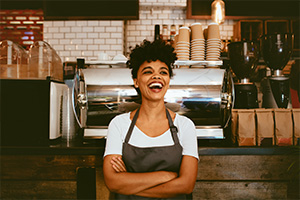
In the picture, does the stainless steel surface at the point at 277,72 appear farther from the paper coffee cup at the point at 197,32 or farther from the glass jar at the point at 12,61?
the glass jar at the point at 12,61

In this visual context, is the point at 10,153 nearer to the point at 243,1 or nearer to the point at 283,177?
the point at 283,177

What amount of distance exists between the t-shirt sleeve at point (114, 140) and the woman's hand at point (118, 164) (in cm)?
3

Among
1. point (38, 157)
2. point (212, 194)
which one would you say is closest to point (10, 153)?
point (38, 157)

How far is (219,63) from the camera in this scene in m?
1.67

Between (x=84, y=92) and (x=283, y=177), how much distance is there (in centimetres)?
149

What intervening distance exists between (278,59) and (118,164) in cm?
146

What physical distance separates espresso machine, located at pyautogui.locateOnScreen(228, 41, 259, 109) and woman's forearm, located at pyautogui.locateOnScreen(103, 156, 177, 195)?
0.93 metres

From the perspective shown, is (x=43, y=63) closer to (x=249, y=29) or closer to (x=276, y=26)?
(x=249, y=29)

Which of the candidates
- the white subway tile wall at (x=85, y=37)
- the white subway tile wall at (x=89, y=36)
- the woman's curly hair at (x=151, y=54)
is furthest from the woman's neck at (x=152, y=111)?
the white subway tile wall at (x=85, y=37)

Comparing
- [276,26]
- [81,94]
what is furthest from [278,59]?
[276,26]

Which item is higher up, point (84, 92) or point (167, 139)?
point (84, 92)

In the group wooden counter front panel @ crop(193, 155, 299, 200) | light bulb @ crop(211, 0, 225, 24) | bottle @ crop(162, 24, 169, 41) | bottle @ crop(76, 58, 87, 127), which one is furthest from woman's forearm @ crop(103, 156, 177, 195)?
bottle @ crop(162, 24, 169, 41)

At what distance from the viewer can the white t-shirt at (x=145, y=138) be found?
1209 mm

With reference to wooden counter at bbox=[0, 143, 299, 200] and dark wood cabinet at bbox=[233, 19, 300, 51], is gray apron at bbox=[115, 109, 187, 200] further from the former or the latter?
dark wood cabinet at bbox=[233, 19, 300, 51]
